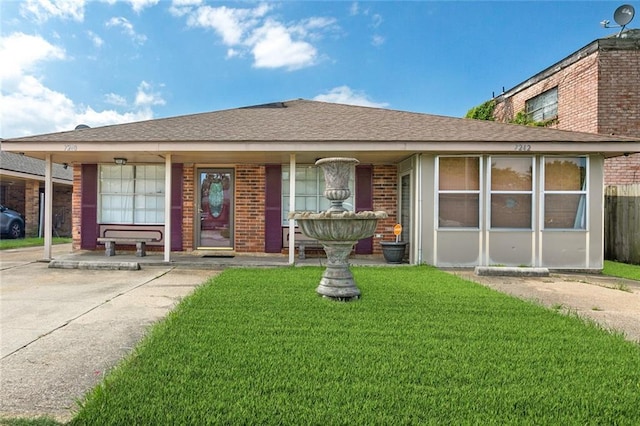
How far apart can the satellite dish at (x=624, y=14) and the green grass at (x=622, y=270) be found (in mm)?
7548

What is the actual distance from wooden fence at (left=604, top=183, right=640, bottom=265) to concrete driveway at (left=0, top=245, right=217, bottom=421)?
952cm

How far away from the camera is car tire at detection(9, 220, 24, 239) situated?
44.4 ft

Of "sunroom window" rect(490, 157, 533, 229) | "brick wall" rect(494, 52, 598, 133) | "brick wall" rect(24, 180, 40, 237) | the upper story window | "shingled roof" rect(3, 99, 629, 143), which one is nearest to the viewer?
"shingled roof" rect(3, 99, 629, 143)

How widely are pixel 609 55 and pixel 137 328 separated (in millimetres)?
13326

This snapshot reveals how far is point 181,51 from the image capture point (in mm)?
12852

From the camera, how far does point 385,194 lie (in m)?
9.23

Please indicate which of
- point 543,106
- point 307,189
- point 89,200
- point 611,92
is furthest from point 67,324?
point 543,106

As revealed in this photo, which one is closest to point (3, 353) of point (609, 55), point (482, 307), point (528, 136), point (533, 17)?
point (482, 307)

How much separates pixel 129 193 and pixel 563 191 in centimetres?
1022

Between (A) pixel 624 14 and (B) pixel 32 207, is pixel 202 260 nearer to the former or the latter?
(B) pixel 32 207

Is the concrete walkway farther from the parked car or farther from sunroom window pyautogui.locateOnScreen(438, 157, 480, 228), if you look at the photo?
the parked car

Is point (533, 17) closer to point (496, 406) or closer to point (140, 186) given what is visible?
point (140, 186)

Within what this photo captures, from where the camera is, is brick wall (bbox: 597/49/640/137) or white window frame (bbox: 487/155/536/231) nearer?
white window frame (bbox: 487/155/536/231)

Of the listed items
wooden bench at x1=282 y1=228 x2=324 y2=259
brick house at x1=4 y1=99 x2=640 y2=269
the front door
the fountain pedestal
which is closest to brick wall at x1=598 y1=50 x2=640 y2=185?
brick house at x1=4 y1=99 x2=640 y2=269
